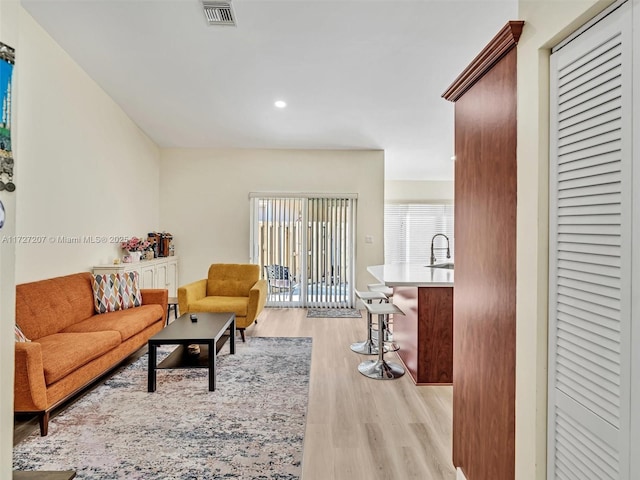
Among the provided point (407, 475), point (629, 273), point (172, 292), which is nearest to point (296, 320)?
point (172, 292)

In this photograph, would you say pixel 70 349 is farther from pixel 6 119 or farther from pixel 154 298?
pixel 6 119

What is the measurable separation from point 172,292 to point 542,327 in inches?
227

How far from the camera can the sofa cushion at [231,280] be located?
4793 millimetres

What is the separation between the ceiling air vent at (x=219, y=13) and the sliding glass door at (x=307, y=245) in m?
3.07

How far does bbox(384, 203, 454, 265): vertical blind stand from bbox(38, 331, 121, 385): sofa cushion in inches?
236

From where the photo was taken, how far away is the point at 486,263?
4.91 ft

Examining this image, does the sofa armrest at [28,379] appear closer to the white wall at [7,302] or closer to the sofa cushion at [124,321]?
the sofa cushion at [124,321]

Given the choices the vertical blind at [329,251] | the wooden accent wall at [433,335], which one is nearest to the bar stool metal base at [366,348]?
the wooden accent wall at [433,335]

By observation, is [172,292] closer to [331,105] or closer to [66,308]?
[66,308]

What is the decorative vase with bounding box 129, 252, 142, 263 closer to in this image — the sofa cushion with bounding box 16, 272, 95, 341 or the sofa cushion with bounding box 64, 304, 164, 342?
the sofa cushion with bounding box 16, 272, 95, 341

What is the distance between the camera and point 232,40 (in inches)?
134

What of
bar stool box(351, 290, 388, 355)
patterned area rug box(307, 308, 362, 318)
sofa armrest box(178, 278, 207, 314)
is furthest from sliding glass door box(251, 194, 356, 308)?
bar stool box(351, 290, 388, 355)

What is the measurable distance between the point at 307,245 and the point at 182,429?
155 inches

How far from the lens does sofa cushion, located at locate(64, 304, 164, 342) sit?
313 centimetres
